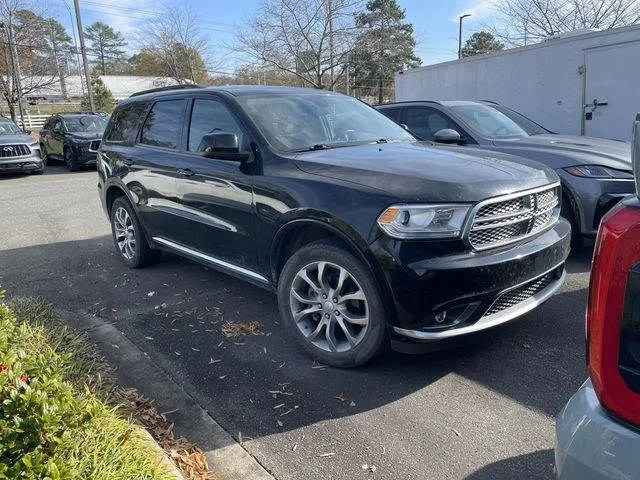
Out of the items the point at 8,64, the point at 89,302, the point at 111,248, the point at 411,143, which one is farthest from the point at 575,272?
the point at 8,64

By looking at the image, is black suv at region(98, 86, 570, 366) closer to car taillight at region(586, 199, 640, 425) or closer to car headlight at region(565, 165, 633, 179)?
car taillight at region(586, 199, 640, 425)

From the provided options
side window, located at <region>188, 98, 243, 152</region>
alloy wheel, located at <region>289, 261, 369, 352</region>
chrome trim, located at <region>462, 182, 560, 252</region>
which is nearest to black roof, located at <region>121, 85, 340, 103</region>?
side window, located at <region>188, 98, 243, 152</region>

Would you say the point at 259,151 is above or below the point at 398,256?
above

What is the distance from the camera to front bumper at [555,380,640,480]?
3.88 ft

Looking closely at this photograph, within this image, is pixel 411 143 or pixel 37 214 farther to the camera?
pixel 37 214

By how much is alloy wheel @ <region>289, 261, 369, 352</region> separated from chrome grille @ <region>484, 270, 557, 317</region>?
0.76 metres

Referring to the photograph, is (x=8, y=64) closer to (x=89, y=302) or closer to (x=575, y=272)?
(x=89, y=302)

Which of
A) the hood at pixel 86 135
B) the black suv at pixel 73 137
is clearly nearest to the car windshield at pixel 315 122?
the black suv at pixel 73 137

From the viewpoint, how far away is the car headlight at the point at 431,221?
2855 millimetres

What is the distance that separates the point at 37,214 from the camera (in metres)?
9.25

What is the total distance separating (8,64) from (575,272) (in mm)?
30092

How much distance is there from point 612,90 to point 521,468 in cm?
955

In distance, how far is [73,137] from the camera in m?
15.8

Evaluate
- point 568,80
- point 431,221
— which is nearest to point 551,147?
point 431,221
